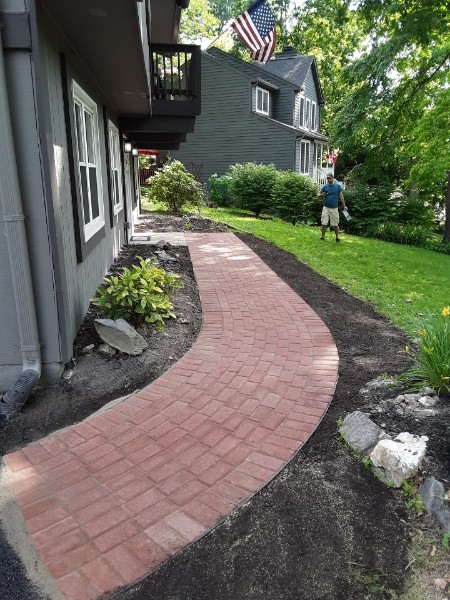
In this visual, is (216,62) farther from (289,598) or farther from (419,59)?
(289,598)

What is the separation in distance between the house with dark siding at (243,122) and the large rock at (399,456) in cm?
2036

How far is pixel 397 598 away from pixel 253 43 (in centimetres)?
1267

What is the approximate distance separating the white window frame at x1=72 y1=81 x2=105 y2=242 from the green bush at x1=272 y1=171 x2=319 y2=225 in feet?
33.3

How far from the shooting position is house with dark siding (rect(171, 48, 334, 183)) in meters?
21.7

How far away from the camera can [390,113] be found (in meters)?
15.2

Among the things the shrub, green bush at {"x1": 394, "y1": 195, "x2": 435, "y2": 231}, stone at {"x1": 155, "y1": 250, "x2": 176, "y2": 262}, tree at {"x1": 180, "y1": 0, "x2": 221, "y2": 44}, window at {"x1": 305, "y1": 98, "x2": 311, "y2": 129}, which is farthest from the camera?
tree at {"x1": 180, "y1": 0, "x2": 221, "y2": 44}

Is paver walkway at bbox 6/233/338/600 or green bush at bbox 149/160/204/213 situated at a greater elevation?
green bush at bbox 149/160/204/213

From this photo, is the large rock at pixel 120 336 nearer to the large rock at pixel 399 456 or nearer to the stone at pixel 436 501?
the large rock at pixel 399 456

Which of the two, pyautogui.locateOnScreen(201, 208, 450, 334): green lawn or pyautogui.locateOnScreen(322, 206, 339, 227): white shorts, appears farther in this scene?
pyautogui.locateOnScreen(322, 206, 339, 227): white shorts

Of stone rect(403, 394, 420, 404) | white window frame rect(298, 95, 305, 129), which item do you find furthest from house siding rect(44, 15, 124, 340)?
white window frame rect(298, 95, 305, 129)

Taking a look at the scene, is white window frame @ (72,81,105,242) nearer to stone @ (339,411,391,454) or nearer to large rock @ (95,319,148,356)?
large rock @ (95,319,148,356)

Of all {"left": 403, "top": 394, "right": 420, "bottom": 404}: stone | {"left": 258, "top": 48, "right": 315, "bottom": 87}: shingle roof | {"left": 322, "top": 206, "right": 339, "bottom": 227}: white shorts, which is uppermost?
{"left": 258, "top": 48, "right": 315, "bottom": 87}: shingle roof

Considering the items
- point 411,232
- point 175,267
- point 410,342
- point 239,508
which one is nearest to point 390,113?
point 411,232

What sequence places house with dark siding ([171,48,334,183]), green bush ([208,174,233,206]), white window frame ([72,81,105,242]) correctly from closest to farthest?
white window frame ([72,81,105,242])
green bush ([208,174,233,206])
house with dark siding ([171,48,334,183])
